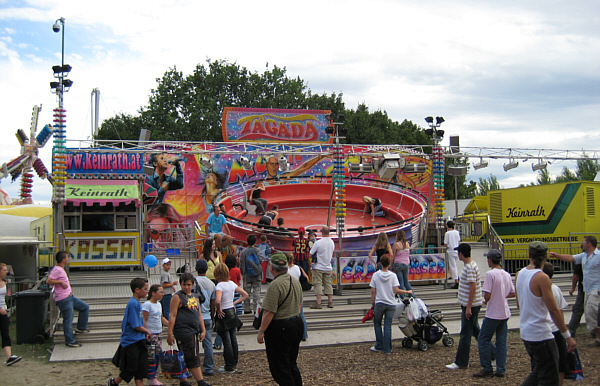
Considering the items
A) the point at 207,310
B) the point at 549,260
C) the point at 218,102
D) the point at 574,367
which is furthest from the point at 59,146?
the point at 218,102

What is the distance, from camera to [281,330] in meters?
6.30

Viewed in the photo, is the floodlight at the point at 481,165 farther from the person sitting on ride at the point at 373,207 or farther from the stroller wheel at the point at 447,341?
the stroller wheel at the point at 447,341

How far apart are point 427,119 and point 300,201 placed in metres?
8.37

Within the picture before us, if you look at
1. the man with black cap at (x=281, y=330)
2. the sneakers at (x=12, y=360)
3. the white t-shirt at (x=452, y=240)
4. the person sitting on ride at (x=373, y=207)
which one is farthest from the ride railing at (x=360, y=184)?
the man with black cap at (x=281, y=330)

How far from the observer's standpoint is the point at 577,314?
10414 mm

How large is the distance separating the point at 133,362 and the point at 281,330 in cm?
216

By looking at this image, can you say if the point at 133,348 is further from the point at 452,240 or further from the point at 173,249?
the point at 173,249

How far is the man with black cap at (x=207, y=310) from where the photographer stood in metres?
8.72

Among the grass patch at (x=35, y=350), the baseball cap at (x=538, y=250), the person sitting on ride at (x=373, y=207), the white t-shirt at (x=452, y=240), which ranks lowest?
the grass patch at (x=35, y=350)

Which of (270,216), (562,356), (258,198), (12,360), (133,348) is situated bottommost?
(12,360)

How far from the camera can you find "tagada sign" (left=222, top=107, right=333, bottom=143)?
2439 cm

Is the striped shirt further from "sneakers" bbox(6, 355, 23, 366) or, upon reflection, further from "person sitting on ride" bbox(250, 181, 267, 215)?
"person sitting on ride" bbox(250, 181, 267, 215)

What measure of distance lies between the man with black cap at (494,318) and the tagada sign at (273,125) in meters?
16.8

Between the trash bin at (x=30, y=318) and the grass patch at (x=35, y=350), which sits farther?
the trash bin at (x=30, y=318)
